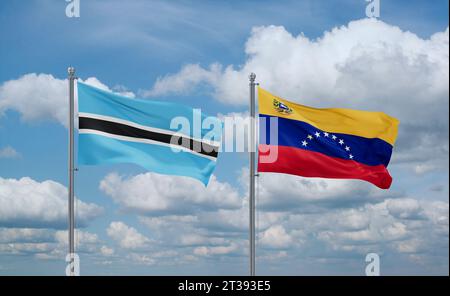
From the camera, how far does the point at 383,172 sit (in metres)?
30.7

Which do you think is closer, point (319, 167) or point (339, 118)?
point (319, 167)

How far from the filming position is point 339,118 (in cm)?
3033

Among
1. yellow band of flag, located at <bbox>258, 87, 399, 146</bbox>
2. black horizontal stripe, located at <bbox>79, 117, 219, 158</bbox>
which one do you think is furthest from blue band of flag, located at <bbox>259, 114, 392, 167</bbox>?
black horizontal stripe, located at <bbox>79, 117, 219, 158</bbox>

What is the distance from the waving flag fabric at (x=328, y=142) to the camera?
28906 millimetres

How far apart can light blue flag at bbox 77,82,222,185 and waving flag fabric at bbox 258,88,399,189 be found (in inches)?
95.2

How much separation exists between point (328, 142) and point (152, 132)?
7.64 m

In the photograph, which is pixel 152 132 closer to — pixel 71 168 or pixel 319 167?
pixel 71 168

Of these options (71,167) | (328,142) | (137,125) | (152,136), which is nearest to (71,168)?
(71,167)

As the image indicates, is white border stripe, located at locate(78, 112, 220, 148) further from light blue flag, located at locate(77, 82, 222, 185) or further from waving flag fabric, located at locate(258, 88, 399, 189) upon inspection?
waving flag fabric, located at locate(258, 88, 399, 189)

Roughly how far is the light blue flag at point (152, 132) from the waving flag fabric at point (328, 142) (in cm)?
242

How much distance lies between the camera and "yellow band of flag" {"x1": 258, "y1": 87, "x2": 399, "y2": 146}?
29.0m
